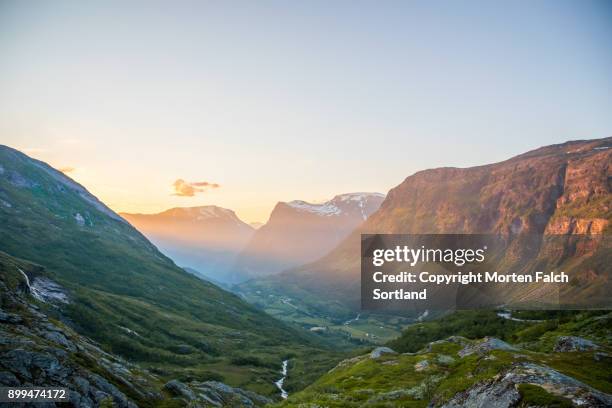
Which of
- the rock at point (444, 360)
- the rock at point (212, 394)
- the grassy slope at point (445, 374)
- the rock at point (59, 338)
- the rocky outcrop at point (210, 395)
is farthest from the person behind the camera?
the rock at point (212, 394)

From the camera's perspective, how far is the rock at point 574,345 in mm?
66312

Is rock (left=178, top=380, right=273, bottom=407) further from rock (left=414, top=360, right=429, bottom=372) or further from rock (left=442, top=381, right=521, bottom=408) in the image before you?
rock (left=442, top=381, right=521, bottom=408)

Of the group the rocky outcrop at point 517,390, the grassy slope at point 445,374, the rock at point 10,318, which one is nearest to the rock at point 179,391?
the grassy slope at point 445,374

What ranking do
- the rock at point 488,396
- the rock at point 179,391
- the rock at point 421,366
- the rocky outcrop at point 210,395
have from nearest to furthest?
1. the rock at point 488,396
2. the rock at point 421,366
3. the rock at point 179,391
4. the rocky outcrop at point 210,395

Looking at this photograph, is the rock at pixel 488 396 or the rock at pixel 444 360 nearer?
the rock at pixel 488 396

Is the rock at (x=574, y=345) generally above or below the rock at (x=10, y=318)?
below

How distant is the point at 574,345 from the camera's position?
6806cm

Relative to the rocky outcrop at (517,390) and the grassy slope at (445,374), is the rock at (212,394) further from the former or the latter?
the rocky outcrop at (517,390)

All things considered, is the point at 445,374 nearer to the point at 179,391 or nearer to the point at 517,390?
the point at 517,390

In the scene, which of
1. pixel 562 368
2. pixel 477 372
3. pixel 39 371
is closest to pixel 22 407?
pixel 39 371

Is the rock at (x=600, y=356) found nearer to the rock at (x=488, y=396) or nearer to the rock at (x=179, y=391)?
the rock at (x=488, y=396)

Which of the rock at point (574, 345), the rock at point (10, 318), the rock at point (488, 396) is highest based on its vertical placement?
the rock at point (488, 396)

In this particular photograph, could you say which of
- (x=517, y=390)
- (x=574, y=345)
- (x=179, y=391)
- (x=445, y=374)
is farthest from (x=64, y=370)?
(x=574, y=345)

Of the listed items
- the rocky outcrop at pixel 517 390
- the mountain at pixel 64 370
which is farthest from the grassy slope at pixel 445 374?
the mountain at pixel 64 370
